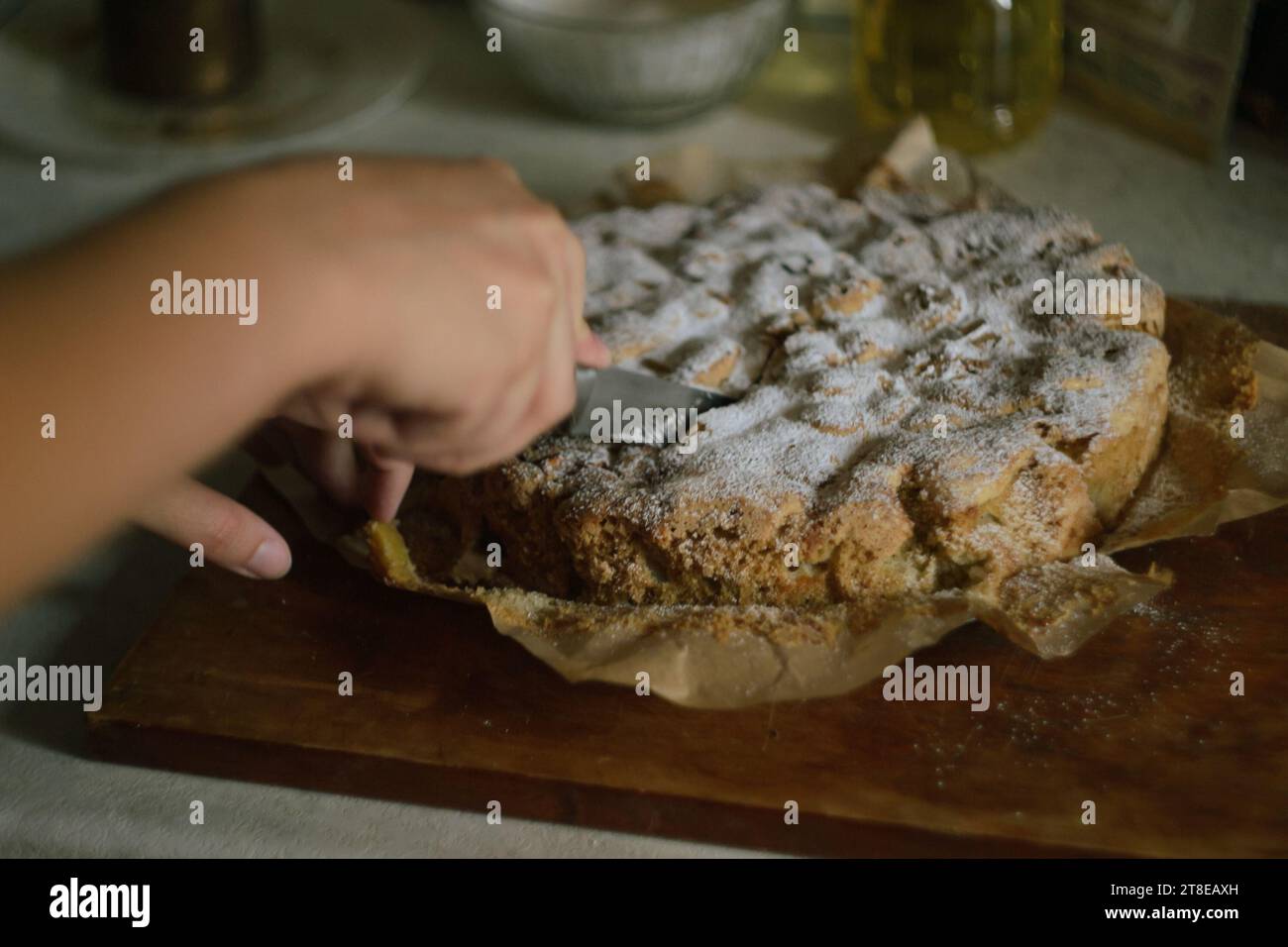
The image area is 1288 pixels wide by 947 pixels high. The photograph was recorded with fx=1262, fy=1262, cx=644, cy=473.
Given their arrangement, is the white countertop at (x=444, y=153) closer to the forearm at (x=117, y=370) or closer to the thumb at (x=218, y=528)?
the thumb at (x=218, y=528)

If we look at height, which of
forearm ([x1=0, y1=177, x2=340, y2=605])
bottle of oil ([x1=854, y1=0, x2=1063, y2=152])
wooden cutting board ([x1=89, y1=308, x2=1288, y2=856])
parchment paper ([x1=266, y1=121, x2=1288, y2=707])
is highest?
bottle of oil ([x1=854, y1=0, x2=1063, y2=152])

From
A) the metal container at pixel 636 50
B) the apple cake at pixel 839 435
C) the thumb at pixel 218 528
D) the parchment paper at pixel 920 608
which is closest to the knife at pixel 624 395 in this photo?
the apple cake at pixel 839 435

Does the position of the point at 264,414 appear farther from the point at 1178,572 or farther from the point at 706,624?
the point at 1178,572

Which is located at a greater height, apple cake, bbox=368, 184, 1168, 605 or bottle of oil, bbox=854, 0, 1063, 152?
bottle of oil, bbox=854, 0, 1063, 152

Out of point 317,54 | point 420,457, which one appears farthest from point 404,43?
point 420,457

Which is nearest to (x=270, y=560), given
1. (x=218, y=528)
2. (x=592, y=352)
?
(x=218, y=528)

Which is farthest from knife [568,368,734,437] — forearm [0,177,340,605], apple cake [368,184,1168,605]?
forearm [0,177,340,605]

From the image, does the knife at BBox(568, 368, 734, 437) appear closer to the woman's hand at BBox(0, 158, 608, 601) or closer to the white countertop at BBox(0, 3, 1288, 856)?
the woman's hand at BBox(0, 158, 608, 601)
